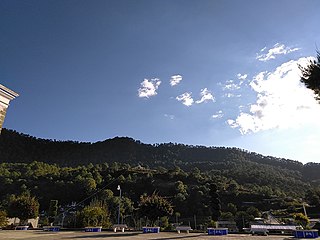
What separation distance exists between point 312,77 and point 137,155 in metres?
121

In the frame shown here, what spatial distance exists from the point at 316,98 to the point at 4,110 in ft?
39.6

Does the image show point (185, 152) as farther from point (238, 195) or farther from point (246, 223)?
point (246, 223)

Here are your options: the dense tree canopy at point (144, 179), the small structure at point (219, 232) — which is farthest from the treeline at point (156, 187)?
the small structure at point (219, 232)

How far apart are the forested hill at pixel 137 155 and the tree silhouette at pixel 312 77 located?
99388 millimetres

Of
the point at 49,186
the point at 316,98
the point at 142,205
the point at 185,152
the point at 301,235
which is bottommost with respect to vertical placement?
the point at 301,235

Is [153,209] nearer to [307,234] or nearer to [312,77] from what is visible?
[307,234]

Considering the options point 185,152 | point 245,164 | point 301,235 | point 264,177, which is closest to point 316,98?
point 301,235

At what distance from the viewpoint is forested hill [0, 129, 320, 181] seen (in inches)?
4280

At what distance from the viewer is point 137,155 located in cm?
12938

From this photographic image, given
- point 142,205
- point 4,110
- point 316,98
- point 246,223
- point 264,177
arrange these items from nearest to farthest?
1. point 4,110
2. point 316,98
3. point 142,205
4. point 246,223
5. point 264,177

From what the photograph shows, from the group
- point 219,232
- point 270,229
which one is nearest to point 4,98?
point 219,232

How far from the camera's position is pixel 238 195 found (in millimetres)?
65062

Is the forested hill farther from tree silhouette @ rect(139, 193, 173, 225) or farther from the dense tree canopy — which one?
tree silhouette @ rect(139, 193, 173, 225)

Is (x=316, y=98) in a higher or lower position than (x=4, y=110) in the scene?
higher
